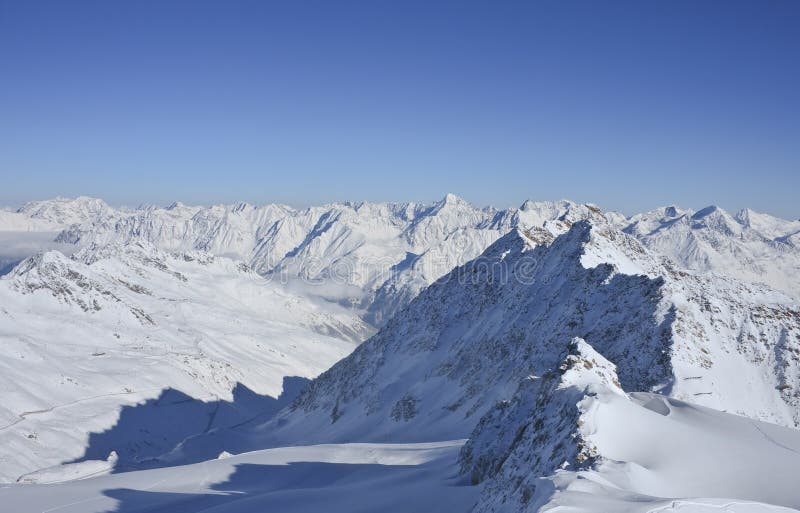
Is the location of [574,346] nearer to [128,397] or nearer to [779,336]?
[779,336]

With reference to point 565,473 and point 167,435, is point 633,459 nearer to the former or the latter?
point 565,473

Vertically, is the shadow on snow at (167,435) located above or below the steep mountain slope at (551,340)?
below

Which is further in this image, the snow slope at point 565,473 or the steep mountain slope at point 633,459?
the snow slope at point 565,473

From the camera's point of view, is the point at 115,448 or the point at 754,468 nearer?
the point at 754,468

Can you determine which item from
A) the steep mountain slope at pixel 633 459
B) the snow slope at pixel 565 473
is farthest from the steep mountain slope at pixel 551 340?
the steep mountain slope at pixel 633 459

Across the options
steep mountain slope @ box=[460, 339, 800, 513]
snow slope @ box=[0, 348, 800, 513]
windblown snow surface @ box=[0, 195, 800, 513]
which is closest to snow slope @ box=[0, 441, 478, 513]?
snow slope @ box=[0, 348, 800, 513]

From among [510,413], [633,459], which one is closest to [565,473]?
[633,459]

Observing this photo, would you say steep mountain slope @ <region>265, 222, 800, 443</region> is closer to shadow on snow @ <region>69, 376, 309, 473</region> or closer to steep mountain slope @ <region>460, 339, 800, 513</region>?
shadow on snow @ <region>69, 376, 309, 473</region>

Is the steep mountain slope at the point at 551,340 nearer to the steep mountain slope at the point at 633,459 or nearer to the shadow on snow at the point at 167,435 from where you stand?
the shadow on snow at the point at 167,435

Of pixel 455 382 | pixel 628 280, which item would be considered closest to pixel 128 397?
pixel 455 382
